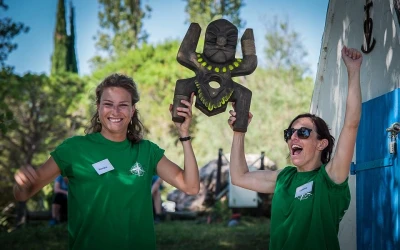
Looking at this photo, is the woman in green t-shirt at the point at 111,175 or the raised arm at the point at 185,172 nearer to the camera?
the woman in green t-shirt at the point at 111,175

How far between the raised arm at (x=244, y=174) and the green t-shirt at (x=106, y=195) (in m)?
0.66

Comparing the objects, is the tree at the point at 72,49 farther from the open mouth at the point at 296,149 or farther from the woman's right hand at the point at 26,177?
the open mouth at the point at 296,149

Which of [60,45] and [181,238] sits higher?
[60,45]

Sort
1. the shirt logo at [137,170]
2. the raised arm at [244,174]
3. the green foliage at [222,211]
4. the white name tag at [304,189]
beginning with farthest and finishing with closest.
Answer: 1. the green foliage at [222,211]
2. the raised arm at [244,174]
3. the shirt logo at [137,170]
4. the white name tag at [304,189]

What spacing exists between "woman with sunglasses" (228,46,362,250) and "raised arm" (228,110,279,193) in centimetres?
16

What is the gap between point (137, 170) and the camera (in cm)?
329

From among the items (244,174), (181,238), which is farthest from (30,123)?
(244,174)

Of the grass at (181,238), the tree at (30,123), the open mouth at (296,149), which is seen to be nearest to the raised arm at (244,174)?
the open mouth at (296,149)

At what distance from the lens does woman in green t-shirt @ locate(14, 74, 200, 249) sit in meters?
3.14

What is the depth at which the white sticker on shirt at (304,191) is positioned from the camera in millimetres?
3156

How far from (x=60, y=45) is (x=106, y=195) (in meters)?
28.4

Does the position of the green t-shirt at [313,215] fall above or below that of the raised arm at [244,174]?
below

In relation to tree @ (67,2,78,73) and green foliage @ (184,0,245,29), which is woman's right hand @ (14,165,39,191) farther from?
tree @ (67,2,78,73)

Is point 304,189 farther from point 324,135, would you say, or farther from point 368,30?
point 368,30
